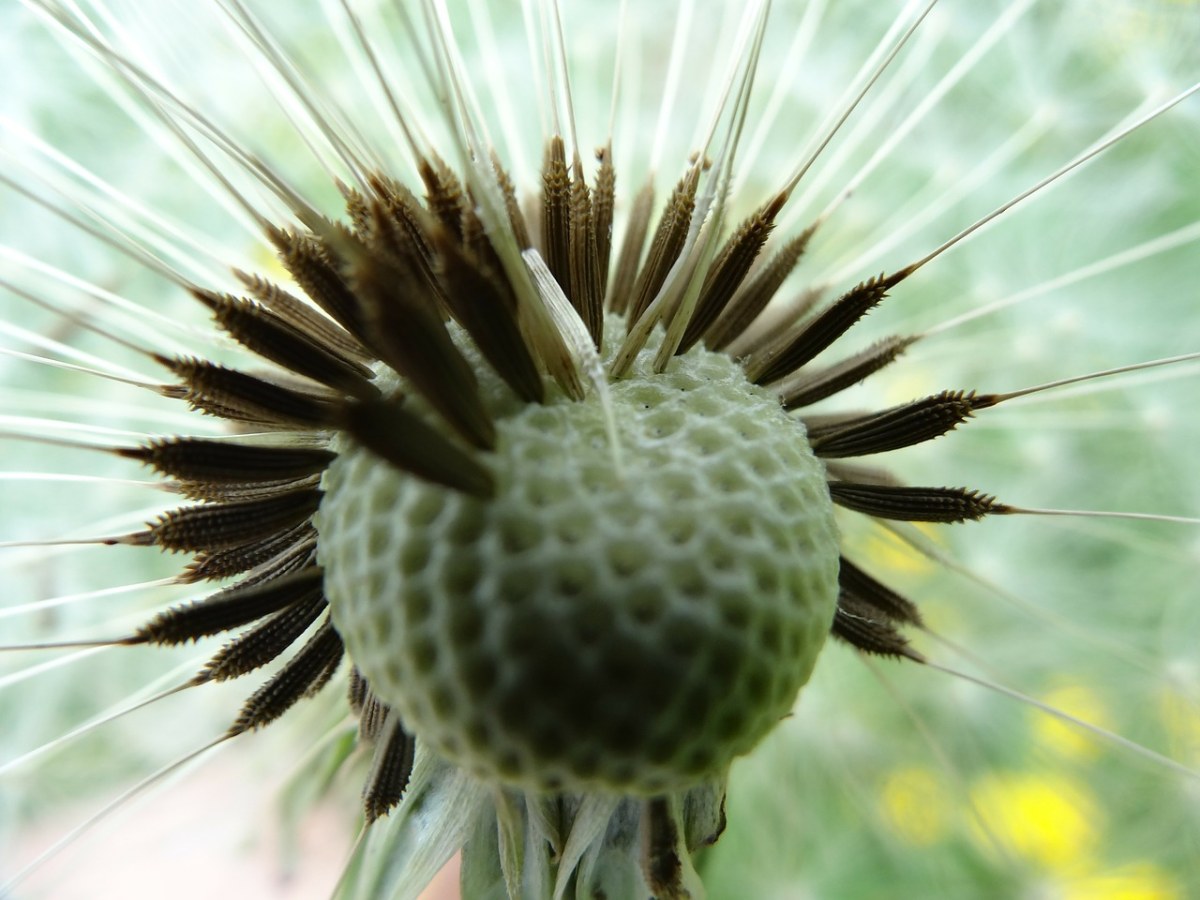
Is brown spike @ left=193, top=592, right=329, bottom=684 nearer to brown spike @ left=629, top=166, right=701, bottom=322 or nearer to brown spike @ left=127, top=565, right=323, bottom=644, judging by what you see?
brown spike @ left=127, top=565, right=323, bottom=644

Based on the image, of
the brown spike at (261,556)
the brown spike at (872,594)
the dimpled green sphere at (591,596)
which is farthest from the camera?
the brown spike at (872,594)

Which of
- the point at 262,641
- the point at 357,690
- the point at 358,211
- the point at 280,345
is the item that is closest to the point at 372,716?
the point at 357,690

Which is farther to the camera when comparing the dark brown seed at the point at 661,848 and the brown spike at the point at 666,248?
the brown spike at the point at 666,248

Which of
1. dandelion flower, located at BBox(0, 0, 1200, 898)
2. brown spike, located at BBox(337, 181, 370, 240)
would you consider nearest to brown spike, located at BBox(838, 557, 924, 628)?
dandelion flower, located at BBox(0, 0, 1200, 898)

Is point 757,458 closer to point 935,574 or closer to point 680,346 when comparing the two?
point 680,346

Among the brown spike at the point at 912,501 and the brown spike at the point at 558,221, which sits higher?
the brown spike at the point at 558,221

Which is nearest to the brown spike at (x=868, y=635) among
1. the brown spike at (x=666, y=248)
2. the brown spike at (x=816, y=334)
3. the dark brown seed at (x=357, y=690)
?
the brown spike at (x=816, y=334)

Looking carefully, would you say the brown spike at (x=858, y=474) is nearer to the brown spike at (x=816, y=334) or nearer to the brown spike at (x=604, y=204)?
the brown spike at (x=816, y=334)

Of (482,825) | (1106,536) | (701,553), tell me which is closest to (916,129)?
(1106,536)
